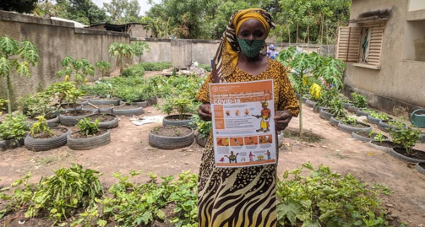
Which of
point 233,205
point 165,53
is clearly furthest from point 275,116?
point 165,53

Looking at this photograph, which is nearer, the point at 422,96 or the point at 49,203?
the point at 49,203

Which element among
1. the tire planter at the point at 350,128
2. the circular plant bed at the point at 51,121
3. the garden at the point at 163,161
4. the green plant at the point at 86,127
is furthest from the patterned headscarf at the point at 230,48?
the tire planter at the point at 350,128

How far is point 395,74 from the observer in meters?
8.38

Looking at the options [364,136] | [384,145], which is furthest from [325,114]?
[384,145]

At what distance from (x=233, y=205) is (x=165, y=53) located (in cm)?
1884

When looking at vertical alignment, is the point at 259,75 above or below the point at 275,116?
above

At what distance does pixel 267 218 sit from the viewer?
2041mm

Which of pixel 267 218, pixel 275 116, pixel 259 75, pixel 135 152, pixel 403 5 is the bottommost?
pixel 135 152

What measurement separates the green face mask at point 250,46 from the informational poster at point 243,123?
0.26 meters

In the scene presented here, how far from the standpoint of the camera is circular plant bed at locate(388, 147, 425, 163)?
16.4 feet

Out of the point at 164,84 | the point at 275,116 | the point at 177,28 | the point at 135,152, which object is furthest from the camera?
the point at 177,28

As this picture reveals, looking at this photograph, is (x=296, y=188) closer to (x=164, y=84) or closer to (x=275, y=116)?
(x=275, y=116)

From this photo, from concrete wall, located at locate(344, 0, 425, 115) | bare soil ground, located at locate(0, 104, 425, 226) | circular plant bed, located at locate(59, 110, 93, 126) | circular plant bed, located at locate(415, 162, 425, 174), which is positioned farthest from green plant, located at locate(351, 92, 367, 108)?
circular plant bed, located at locate(59, 110, 93, 126)

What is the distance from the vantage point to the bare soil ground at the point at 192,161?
4.09 m
